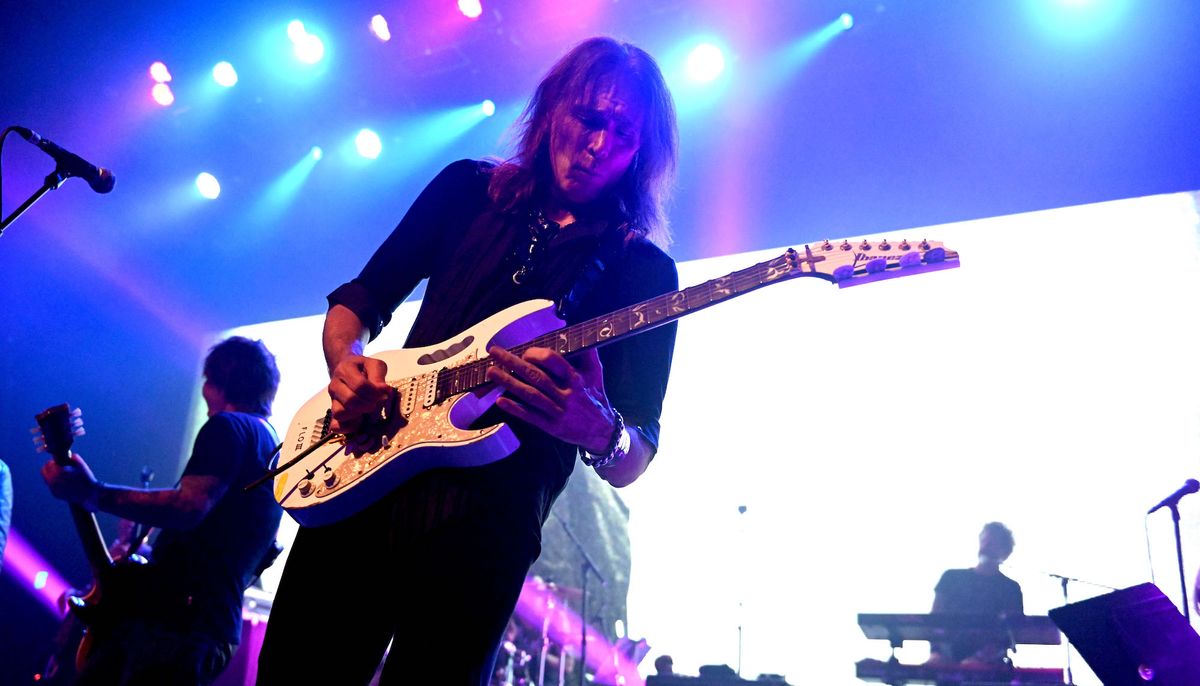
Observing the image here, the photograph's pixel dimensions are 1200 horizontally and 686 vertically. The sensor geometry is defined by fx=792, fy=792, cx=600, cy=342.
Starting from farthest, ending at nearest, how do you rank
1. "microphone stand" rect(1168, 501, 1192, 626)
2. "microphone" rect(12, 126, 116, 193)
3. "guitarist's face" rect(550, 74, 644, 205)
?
"microphone stand" rect(1168, 501, 1192, 626) → "microphone" rect(12, 126, 116, 193) → "guitarist's face" rect(550, 74, 644, 205)

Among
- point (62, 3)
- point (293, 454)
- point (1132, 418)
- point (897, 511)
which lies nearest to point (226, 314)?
point (62, 3)

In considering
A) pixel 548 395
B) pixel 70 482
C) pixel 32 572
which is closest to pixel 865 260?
pixel 548 395

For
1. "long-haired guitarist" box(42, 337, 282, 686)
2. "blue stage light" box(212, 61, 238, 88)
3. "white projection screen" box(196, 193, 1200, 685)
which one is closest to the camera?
"long-haired guitarist" box(42, 337, 282, 686)

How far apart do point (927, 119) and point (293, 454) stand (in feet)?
18.5

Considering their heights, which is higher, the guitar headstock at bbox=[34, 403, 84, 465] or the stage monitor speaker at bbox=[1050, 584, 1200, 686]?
the guitar headstock at bbox=[34, 403, 84, 465]

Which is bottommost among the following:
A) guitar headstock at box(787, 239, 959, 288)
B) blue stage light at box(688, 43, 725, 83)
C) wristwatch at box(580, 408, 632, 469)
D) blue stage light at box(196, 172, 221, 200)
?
wristwatch at box(580, 408, 632, 469)

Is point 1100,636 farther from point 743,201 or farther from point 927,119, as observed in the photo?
point 743,201

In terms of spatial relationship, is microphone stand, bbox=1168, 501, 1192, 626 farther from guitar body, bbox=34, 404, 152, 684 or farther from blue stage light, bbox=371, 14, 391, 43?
blue stage light, bbox=371, 14, 391, 43

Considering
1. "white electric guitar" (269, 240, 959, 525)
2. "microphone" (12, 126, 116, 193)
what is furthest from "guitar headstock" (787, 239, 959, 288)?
"microphone" (12, 126, 116, 193)

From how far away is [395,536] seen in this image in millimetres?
1537

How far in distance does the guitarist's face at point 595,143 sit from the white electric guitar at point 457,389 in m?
0.58

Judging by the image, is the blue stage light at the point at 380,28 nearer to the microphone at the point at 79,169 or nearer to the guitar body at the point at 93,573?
the microphone at the point at 79,169

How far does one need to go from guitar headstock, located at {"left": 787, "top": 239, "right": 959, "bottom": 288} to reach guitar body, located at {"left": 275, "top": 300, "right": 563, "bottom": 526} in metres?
0.63

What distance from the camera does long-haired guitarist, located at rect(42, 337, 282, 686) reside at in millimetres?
3219
